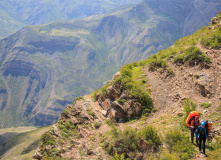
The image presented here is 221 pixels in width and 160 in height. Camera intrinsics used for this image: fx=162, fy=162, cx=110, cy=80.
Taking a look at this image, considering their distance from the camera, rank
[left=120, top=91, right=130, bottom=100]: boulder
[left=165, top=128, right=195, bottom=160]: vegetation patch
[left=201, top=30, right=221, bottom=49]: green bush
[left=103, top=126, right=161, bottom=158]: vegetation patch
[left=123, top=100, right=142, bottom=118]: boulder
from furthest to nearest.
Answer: [left=120, top=91, right=130, bottom=100]: boulder, [left=123, top=100, right=142, bottom=118]: boulder, [left=201, top=30, right=221, bottom=49]: green bush, [left=103, top=126, right=161, bottom=158]: vegetation patch, [left=165, top=128, right=195, bottom=160]: vegetation patch

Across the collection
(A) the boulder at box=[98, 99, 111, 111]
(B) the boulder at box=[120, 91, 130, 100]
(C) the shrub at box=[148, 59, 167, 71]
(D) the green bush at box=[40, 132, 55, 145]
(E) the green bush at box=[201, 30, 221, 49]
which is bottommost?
(D) the green bush at box=[40, 132, 55, 145]

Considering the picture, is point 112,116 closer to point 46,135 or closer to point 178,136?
point 46,135

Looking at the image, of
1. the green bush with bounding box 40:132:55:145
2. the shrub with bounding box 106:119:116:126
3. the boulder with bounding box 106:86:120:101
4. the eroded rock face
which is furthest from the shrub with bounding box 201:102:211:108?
the green bush with bounding box 40:132:55:145

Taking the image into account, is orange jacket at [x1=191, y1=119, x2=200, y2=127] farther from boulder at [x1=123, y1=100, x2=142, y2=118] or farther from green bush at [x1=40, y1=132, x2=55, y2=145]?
green bush at [x1=40, y1=132, x2=55, y2=145]

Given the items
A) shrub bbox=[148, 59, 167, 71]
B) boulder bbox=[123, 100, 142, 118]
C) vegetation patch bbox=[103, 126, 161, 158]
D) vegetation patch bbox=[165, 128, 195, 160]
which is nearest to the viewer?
vegetation patch bbox=[165, 128, 195, 160]

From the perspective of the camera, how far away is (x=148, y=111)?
16906 millimetres

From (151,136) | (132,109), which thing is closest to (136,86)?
(132,109)

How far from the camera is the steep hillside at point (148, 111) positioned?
39.6 feet

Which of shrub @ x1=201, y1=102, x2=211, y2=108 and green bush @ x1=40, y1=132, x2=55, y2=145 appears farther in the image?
green bush @ x1=40, y1=132, x2=55, y2=145

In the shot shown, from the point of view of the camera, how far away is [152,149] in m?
11.6

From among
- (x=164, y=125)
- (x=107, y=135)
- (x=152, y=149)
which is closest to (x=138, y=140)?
(x=152, y=149)

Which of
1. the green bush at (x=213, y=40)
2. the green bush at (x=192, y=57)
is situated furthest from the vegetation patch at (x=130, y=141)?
the green bush at (x=213, y=40)

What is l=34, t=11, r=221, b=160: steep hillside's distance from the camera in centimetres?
1206

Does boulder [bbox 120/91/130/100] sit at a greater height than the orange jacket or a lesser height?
greater
